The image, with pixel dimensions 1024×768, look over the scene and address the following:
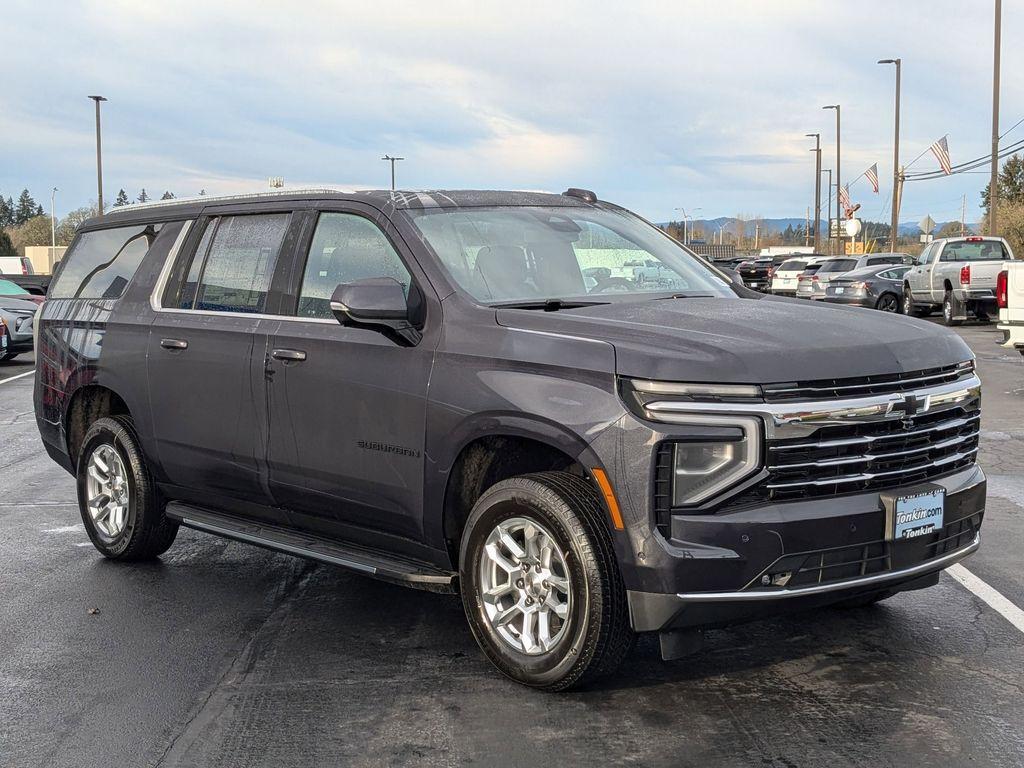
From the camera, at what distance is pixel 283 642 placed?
528 cm

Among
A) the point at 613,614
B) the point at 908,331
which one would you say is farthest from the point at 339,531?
the point at 908,331

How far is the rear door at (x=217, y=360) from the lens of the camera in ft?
19.0

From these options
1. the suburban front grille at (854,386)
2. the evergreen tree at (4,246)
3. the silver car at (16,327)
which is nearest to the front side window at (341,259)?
the suburban front grille at (854,386)

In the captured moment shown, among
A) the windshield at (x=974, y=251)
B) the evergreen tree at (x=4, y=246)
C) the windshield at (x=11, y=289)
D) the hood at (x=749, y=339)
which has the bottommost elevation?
the windshield at (x=11, y=289)

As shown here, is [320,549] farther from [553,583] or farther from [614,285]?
[614,285]

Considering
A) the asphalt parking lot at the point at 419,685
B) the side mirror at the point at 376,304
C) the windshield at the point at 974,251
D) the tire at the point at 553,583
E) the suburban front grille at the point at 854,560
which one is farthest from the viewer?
the windshield at the point at 974,251

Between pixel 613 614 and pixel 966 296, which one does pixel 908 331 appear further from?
pixel 966 296

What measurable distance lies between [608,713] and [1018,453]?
713 centimetres

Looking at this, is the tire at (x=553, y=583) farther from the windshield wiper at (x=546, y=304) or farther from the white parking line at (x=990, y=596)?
the white parking line at (x=990, y=596)

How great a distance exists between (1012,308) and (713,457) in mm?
14106

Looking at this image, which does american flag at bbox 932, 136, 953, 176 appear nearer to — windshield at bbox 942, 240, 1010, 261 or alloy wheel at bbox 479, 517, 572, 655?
windshield at bbox 942, 240, 1010, 261

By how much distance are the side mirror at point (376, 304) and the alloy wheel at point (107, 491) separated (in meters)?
2.48

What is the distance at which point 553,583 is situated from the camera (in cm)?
452

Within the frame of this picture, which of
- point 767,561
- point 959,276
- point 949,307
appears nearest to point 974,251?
point 959,276
